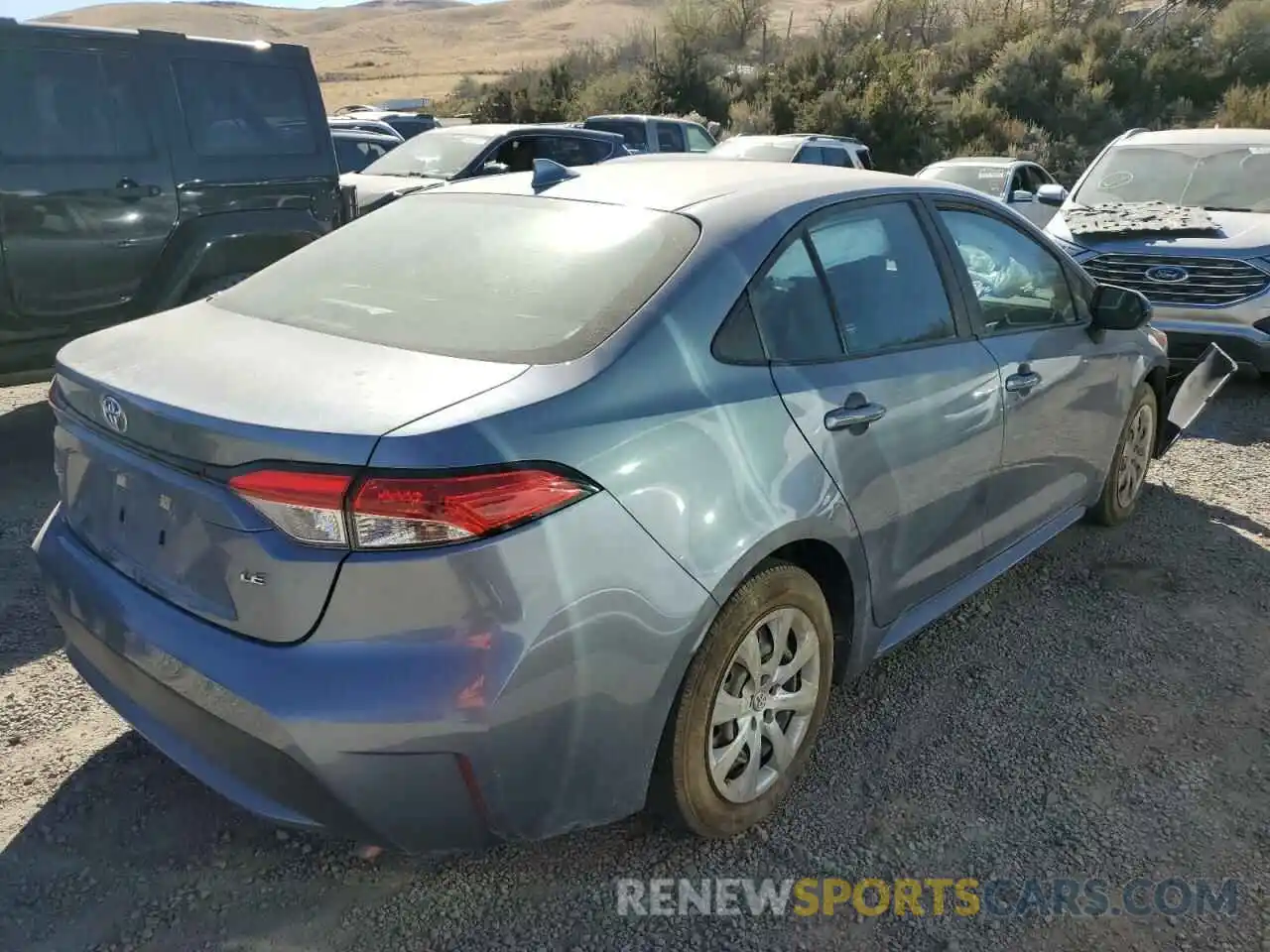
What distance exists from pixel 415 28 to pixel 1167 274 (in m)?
105

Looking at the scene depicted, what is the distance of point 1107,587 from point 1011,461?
3.55ft

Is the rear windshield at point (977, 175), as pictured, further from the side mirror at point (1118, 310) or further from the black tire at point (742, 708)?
the black tire at point (742, 708)

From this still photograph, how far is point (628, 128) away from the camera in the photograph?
1472 centimetres

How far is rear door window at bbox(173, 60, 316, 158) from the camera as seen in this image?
595 centimetres

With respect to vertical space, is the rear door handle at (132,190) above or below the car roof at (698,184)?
below

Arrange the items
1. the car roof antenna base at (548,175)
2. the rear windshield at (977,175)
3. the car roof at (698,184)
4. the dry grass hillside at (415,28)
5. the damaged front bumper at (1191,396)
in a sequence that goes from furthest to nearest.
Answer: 1. the dry grass hillside at (415,28)
2. the rear windshield at (977,175)
3. the damaged front bumper at (1191,396)
4. the car roof antenna base at (548,175)
5. the car roof at (698,184)

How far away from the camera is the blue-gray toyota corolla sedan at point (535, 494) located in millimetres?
1984

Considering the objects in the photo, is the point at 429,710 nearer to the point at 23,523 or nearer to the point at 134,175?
the point at 23,523

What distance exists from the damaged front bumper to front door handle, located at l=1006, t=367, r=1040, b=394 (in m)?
1.90

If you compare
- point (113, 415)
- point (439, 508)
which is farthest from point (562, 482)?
point (113, 415)

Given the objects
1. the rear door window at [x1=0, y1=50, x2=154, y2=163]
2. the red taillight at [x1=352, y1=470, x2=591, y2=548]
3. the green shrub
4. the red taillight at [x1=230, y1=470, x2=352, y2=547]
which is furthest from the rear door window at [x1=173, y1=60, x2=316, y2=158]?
the green shrub

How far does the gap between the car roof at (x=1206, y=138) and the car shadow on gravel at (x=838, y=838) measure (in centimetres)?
594

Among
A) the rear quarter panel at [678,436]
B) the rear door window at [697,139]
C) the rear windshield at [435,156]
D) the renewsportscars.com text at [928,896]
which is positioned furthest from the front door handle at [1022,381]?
the rear door window at [697,139]

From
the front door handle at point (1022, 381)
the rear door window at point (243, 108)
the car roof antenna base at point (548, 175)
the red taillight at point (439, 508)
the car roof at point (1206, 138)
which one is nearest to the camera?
the red taillight at point (439, 508)
